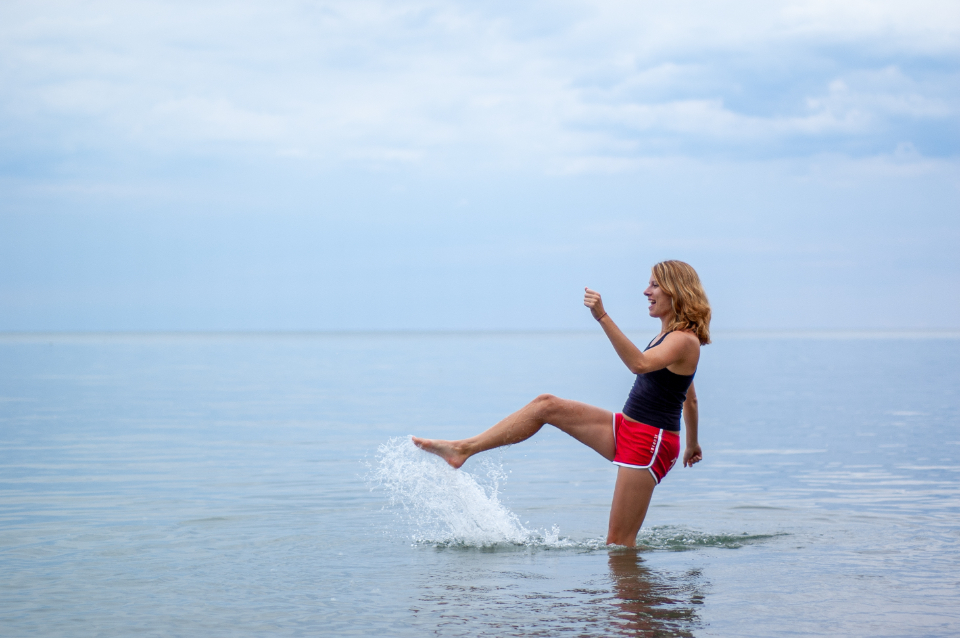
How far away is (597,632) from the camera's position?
575 centimetres

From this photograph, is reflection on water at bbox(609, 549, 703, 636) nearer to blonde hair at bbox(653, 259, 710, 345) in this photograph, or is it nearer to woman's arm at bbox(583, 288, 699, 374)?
woman's arm at bbox(583, 288, 699, 374)

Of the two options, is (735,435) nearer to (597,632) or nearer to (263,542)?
(263,542)

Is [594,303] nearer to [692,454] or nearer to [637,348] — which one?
[637,348]

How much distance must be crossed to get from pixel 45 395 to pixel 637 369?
2542cm

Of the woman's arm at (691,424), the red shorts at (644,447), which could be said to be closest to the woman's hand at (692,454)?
the woman's arm at (691,424)

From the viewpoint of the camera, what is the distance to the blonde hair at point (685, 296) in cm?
768

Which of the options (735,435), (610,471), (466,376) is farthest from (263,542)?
(466,376)

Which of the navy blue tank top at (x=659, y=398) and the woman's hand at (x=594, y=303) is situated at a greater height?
the woman's hand at (x=594, y=303)

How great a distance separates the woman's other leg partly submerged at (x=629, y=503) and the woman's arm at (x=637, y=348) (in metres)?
1.00

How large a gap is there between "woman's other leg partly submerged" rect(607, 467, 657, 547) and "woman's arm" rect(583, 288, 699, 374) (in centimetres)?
100

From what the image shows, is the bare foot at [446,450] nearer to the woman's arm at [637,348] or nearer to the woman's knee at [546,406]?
the woman's knee at [546,406]

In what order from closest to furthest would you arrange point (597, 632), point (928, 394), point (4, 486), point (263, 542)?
point (597, 632) < point (263, 542) < point (4, 486) < point (928, 394)

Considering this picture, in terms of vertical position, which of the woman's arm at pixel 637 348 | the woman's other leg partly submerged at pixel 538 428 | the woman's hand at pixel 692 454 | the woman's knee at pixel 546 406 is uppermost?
the woman's arm at pixel 637 348

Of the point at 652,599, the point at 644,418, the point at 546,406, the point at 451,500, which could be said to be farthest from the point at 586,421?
the point at 652,599
